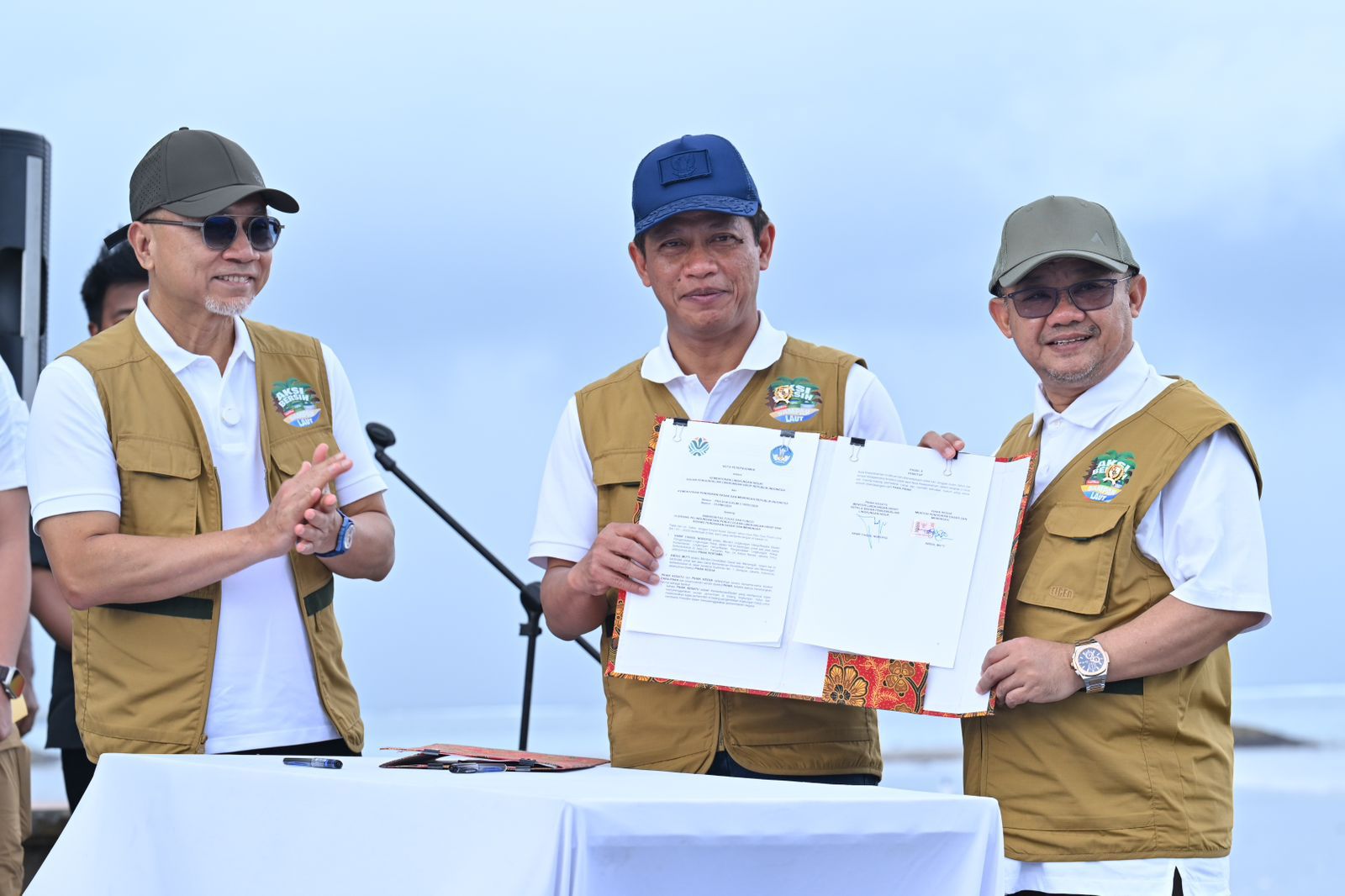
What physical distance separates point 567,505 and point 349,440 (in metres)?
0.45

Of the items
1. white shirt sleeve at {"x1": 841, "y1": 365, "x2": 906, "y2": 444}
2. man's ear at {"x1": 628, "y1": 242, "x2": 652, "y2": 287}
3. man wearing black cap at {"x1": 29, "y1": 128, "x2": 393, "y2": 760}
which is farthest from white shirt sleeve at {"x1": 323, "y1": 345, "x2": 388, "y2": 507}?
white shirt sleeve at {"x1": 841, "y1": 365, "x2": 906, "y2": 444}

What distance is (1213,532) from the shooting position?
7.11 feet

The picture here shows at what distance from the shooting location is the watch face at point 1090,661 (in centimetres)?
217

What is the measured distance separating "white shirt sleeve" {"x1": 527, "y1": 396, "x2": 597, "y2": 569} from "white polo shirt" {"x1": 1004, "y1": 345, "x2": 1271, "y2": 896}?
92 centimetres

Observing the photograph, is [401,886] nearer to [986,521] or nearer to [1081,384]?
[986,521]

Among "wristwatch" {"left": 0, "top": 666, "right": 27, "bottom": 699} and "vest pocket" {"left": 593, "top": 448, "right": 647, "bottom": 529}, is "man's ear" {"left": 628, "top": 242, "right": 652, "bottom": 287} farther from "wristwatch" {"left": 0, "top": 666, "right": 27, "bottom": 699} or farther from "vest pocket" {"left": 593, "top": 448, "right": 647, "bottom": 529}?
"wristwatch" {"left": 0, "top": 666, "right": 27, "bottom": 699}

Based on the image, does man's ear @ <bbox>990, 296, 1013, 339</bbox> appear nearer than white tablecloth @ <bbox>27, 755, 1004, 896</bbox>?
No

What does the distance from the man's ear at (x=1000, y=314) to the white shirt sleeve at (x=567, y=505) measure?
76 cm

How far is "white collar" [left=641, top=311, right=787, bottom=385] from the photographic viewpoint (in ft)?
8.50

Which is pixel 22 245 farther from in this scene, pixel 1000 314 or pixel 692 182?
pixel 1000 314

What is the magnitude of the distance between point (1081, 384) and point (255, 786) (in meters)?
1.42

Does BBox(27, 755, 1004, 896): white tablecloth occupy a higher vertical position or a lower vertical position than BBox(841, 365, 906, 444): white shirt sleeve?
lower

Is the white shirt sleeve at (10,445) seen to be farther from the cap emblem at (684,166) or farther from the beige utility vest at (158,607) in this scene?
the cap emblem at (684,166)

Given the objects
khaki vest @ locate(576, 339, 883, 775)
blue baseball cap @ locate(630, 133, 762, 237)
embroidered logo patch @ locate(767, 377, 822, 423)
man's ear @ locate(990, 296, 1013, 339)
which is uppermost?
blue baseball cap @ locate(630, 133, 762, 237)
